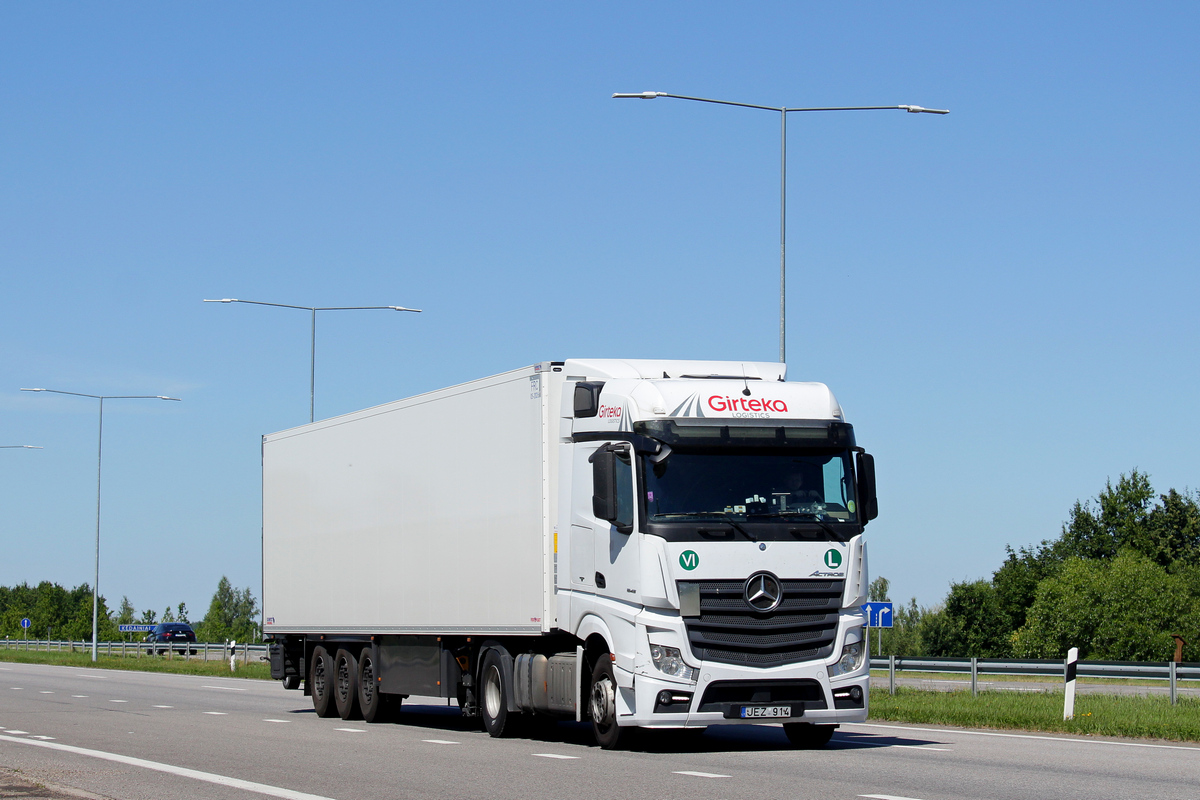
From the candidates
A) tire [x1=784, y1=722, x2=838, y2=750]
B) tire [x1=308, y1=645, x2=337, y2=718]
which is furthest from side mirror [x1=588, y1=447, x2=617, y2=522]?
tire [x1=308, y1=645, x2=337, y2=718]

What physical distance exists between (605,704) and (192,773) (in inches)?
156

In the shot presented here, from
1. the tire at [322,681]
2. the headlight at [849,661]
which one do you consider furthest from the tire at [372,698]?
the headlight at [849,661]

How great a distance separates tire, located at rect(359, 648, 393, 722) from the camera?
21.2m

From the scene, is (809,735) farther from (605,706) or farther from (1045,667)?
(1045,667)

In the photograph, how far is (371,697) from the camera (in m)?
21.3

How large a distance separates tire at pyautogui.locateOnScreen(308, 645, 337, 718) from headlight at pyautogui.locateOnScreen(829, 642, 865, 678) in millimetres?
9810

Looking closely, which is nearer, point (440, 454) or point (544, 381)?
point (544, 381)

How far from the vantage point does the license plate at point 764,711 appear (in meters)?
14.6

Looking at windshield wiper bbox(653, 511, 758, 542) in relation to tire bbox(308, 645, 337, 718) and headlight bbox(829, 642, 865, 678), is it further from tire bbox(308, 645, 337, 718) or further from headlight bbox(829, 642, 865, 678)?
tire bbox(308, 645, 337, 718)

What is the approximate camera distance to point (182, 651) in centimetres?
6912

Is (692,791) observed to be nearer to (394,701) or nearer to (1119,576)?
(394,701)

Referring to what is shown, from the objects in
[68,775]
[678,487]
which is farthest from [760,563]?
[68,775]

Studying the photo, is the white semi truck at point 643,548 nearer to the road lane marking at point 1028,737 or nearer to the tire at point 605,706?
the tire at point 605,706

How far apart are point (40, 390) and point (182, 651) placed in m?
21.4
